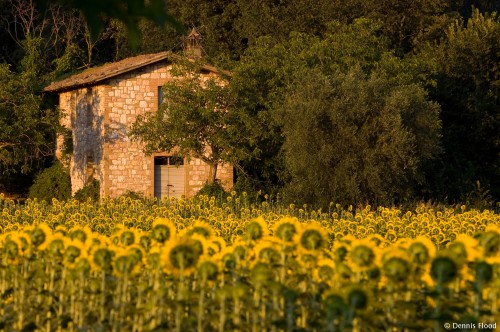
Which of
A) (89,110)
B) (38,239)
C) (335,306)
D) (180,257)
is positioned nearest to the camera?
(335,306)

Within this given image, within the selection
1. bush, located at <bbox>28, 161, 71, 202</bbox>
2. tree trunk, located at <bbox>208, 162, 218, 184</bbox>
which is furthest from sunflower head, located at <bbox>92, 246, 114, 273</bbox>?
bush, located at <bbox>28, 161, 71, 202</bbox>

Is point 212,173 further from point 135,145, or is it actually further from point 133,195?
point 135,145

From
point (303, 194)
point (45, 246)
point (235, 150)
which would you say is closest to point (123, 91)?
point (235, 150)

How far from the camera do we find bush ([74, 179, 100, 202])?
3844cm

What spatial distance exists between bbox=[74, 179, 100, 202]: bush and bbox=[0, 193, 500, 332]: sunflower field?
28923 millimetres

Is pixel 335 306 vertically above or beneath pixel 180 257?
beneath

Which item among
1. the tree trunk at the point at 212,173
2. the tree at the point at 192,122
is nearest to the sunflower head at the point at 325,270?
the tree at the point at 192,122

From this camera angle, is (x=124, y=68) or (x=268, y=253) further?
(x=124, y=68)

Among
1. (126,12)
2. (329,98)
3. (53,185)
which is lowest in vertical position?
(126,12)

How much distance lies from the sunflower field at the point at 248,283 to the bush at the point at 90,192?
28923 mm

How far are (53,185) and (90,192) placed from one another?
152 inches

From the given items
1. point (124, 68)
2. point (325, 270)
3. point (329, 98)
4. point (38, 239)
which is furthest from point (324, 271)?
point (124, 68)

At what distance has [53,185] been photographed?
138ft

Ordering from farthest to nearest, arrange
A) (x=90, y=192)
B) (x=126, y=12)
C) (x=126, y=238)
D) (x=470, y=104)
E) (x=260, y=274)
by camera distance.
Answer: (x=470, y=104) → (x=90, y=192) → (x=126, y=238) → (x=260, y=274) → (x=126, y=12)
